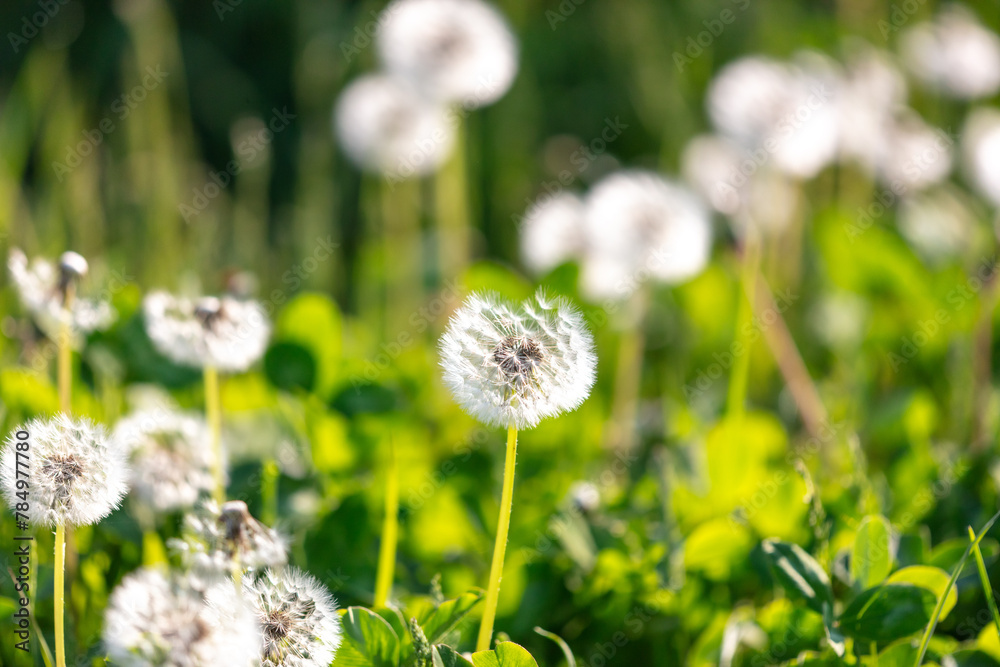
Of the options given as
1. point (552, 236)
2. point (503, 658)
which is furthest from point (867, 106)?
point (503, 658)

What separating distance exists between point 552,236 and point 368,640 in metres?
1.09

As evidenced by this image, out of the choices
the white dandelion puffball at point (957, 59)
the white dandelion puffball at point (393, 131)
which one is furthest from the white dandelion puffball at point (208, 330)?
the white dandelion puffball at point (957, 59)

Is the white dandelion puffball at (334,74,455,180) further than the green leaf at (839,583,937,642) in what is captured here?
Yes

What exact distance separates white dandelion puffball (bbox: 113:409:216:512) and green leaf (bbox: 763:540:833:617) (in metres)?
0.59

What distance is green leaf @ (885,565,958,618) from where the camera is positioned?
2.61ft

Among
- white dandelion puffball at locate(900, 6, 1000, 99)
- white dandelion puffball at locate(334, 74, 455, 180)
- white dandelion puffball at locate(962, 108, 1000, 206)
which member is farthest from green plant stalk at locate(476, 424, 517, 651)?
white dandelion puffball at locate(900, 6, 1000, 99)

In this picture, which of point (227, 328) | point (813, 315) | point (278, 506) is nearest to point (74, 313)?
point (227, 328)

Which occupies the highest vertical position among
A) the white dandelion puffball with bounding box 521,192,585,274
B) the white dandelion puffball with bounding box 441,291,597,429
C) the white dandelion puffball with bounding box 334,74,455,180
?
the white dandelion puffball with bounding box 334,74,455,180

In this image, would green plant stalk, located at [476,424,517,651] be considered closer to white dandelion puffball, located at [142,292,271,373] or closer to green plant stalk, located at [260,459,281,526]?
green plant stalk, located at [260,459,281,526]

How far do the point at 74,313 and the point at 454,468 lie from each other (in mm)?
493

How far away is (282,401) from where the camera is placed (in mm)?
1231

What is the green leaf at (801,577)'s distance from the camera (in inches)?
31.2

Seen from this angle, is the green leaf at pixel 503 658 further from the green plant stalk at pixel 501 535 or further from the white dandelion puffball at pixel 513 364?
the white dandelion puffball at pixel 513 364

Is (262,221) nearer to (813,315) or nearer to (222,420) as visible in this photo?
(222,420)
